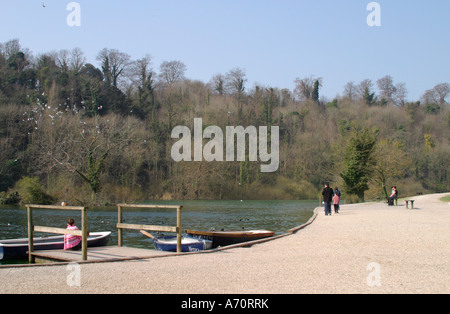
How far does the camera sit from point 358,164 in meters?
47.0

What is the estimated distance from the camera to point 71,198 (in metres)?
48.4

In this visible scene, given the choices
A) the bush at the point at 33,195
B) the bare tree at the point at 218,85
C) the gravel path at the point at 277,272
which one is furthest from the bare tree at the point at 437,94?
the gravel path at the point at 277,272

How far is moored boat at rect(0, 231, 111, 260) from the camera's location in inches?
611

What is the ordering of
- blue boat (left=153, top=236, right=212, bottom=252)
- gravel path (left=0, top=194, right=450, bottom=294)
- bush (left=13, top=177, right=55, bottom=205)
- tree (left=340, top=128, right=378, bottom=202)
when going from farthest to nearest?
bush (left=13, top=177, right=55, bottom=205), tree (left=340, top=128, right=378, bottom=202), blue boat (left=153, top=236, right=212, bottom=252), gravel path (left=0, top=194, right=450, bottom=294)

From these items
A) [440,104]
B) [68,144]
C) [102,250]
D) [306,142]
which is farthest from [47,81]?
[440,104]

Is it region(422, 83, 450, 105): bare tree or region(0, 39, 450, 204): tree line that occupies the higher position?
region(422, 83, 450, 105): bare tree

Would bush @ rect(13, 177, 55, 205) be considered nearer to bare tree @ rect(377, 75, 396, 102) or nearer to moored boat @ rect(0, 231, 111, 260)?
moored boat @ rect(0, 231, 111, 260)

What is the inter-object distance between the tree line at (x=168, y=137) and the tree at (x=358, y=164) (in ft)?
0.36

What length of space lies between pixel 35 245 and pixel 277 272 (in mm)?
9599

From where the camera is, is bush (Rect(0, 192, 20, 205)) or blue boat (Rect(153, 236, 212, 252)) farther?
bush (Rect(0, 192, 20, 205))

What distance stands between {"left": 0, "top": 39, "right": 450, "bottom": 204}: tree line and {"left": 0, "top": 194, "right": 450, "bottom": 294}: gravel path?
114ft

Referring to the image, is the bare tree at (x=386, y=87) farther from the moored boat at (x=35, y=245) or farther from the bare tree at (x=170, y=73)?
the moored boat at (x=35, y=245)

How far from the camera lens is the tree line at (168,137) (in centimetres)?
5347

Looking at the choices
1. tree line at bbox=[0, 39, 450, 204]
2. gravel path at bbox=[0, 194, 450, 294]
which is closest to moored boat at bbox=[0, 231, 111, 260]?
gravel path at bbox=[0, 194, 450, 294]
